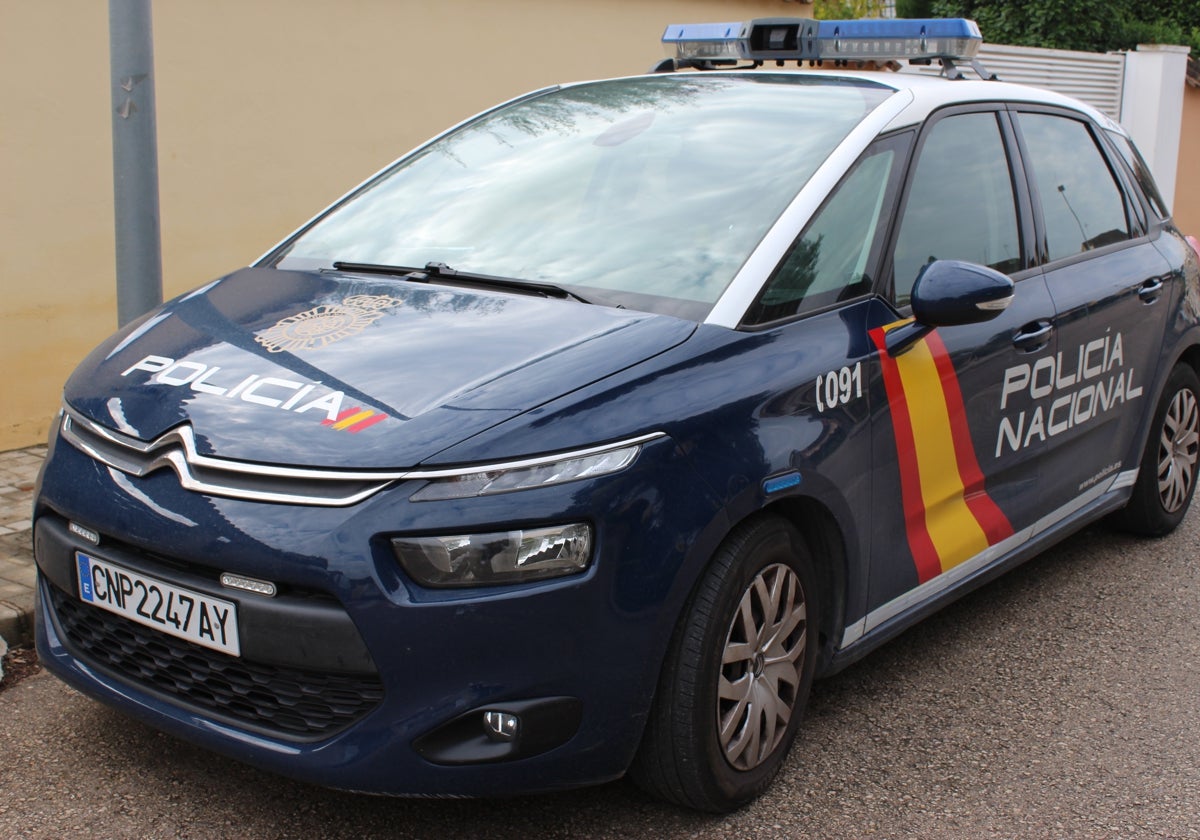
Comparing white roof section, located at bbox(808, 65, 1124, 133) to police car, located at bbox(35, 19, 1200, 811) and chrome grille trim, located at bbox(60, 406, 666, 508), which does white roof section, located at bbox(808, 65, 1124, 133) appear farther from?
chrome grille trim, located at bbox(60, 406, 666, 508)

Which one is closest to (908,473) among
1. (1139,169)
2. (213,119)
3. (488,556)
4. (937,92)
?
(937,92)

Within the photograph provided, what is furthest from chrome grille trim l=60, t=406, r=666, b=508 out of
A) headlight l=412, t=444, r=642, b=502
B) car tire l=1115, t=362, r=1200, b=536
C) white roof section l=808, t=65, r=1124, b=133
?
car tire l=1115, t=362, r=1200, b=536

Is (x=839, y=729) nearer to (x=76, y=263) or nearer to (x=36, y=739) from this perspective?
(x=36, y=739)

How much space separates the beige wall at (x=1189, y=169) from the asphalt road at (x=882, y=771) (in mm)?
11034

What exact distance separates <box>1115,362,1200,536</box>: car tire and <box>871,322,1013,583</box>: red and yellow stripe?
60.0 inches

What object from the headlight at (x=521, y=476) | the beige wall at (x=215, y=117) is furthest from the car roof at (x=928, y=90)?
the beige wall at (x=215, y=117)

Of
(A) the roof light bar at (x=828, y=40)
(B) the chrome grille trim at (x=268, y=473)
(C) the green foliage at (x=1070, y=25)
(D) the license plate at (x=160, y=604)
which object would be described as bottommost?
(D) the license plate at (x=160, y=604)

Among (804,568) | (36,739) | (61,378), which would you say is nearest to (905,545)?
(804,568)

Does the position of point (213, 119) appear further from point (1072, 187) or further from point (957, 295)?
point (957, 295)

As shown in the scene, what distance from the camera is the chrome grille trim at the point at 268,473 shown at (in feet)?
7.94

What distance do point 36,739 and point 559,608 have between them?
5.26ft

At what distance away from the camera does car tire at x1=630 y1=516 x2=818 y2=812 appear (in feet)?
8.77

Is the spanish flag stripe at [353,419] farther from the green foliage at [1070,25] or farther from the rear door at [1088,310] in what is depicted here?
the green foliage at [1070,25]

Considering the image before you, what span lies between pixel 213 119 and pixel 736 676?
→ 4687mm
